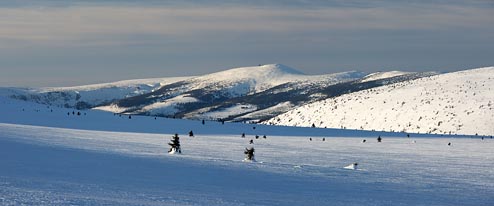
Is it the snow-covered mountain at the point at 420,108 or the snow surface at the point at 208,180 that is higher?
the snow-covered mountain at the point at 420,108

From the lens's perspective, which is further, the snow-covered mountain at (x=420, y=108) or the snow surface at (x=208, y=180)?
the snow-covered mountain at (x=420, y=108)

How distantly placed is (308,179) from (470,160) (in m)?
13.0

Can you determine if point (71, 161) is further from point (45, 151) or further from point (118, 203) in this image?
point (118, 203)

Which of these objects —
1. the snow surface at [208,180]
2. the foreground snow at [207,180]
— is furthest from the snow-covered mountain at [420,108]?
the foreground snow at [207,180]

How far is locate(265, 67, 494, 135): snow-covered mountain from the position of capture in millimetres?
105625

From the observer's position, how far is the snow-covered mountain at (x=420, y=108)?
105625 mm

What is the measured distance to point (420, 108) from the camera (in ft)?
393

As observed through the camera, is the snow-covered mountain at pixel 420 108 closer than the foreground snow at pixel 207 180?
No

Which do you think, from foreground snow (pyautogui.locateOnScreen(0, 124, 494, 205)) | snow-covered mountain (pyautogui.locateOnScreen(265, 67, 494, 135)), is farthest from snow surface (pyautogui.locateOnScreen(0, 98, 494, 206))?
snow-covered mountain (pyautogui.locateOnScreen(265, 67, 494, 135))

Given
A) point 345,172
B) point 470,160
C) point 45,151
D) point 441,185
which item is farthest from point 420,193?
point 470,160

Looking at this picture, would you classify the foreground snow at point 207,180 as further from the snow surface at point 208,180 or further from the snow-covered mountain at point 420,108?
the snow-covered mountain at point 420,108

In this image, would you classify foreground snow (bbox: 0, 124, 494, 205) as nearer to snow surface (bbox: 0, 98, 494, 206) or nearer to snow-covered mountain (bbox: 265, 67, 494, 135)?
snow surface (bbox: 0, 98, 494, 206)

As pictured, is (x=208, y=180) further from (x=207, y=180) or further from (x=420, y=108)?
(x=420, y=108)

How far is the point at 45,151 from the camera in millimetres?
21375
